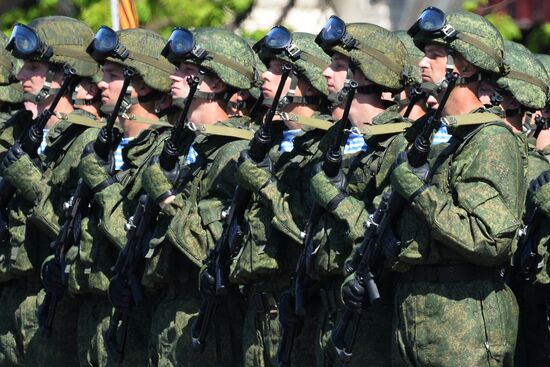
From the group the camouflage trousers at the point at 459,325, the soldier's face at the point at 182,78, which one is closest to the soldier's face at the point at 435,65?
the camouflage trousers at the point at 459,325

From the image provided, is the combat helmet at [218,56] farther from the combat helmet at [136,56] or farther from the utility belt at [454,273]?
the utility belt at [454,273]

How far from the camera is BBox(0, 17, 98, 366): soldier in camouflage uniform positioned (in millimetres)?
12914

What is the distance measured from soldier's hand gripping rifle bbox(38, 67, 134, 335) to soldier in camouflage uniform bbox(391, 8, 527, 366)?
2.91m

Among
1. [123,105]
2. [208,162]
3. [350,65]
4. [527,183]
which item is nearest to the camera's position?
[527,183]

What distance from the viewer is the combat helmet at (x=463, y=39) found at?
9.94m

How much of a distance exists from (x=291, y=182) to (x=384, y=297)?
3.68ft

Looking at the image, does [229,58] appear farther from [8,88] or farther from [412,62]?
[8,88]

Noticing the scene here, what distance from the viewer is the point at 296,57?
11.3m

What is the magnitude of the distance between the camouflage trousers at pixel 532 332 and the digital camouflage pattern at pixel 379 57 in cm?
142

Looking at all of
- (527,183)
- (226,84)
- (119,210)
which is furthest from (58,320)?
(527,183)

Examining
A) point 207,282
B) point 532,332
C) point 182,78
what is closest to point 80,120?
point 182,78

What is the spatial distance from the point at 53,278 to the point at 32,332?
0.62 meters

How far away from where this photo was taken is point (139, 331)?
1241 centimetres

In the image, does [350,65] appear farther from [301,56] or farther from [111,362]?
[111,362]
